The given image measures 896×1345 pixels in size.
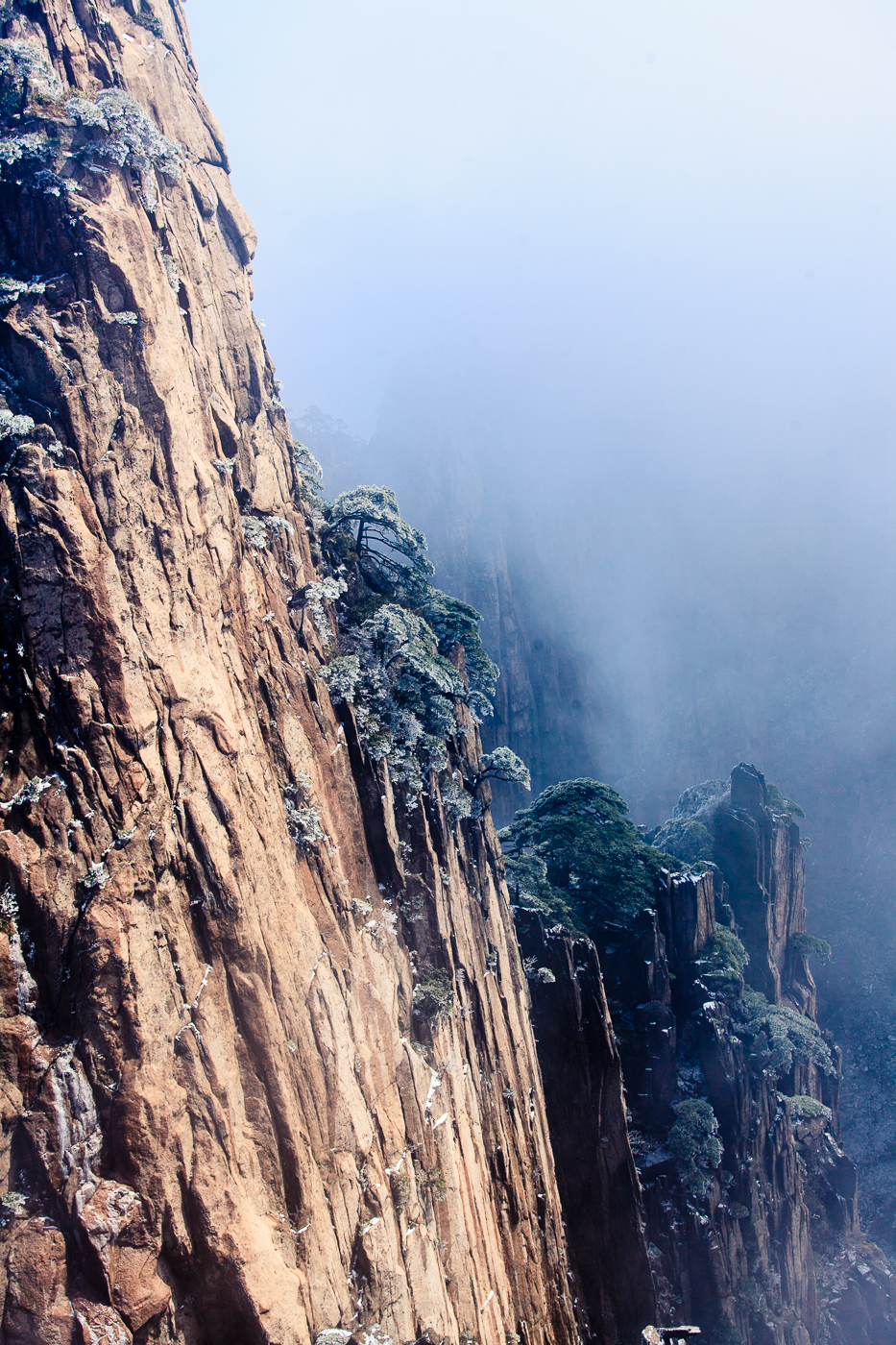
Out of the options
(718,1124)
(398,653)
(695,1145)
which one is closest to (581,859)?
(695,1145)

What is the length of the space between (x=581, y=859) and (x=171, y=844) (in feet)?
90.8

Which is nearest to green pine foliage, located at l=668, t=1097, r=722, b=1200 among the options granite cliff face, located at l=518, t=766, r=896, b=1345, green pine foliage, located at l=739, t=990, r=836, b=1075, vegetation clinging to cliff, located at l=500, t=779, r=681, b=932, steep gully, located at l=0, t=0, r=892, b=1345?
granite cliff face, located at l=518, t=766, r=896, b=1345

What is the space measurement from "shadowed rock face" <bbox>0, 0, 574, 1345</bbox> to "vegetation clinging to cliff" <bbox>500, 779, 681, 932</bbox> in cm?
1497

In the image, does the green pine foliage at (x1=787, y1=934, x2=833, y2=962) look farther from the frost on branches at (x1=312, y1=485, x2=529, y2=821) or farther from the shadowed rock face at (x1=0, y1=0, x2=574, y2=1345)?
the shadowed rock face at (x1=0, y1=0, x2=574, y2=1345)

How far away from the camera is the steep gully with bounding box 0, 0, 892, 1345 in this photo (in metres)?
9.55

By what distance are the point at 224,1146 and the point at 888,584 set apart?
98101 millimetres

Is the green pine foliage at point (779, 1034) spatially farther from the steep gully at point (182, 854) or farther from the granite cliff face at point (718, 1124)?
the steep gully at point (182, 854)

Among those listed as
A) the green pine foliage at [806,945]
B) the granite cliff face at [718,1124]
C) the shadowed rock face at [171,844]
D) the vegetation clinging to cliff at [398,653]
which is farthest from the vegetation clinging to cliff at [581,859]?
the green pine foliage at [806,945]

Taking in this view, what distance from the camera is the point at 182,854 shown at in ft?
36.2

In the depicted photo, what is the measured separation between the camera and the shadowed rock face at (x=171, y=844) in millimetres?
9516

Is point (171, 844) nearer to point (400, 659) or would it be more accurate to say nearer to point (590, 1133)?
point (400, 659)

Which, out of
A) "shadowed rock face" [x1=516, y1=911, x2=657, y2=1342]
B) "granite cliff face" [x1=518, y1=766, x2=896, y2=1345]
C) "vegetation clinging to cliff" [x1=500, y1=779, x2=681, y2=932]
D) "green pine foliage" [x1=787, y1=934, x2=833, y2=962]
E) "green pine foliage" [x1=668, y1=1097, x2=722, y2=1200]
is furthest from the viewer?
"green pine foliage" [x1=787, y1=934, x2=833, y2=962]

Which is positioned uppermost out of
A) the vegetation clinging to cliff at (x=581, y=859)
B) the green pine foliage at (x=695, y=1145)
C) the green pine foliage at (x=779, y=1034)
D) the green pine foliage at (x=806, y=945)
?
the vegetation clinging to cliff at (x=581, y=859)

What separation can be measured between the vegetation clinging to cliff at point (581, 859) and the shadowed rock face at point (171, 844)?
15.0m
